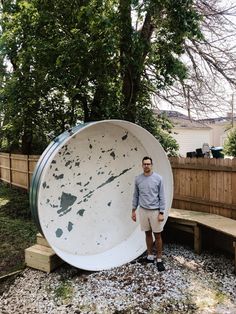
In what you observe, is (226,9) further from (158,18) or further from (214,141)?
(214,141)

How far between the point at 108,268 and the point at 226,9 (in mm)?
7350

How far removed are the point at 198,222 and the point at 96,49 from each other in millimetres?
3923

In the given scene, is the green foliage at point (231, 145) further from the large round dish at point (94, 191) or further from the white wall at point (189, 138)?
the white wall at point (189, 138)

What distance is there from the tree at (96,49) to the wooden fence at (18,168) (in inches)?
84.1

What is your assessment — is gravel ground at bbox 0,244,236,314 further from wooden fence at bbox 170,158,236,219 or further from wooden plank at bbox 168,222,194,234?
wooden fence at bbox 170,158,236,219

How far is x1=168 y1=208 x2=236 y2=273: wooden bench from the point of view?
4672 mm

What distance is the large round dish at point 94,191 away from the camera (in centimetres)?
438

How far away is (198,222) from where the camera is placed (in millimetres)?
4988

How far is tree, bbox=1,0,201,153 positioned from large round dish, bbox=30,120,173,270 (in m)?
2.24

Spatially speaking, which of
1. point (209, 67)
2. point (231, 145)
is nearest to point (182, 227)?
point (209, 67)

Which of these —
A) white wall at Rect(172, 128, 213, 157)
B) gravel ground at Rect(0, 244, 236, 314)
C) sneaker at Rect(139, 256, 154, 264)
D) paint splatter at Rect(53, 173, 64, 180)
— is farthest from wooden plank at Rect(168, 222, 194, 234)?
white wall at Rect(172, 128, 213, 157)

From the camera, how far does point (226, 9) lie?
835 cm

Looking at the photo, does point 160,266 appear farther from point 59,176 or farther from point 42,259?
point 59,176

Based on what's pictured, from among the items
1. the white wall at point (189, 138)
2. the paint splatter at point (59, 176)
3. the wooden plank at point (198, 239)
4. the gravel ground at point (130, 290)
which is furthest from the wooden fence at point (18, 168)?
the white wall at point (189, 138)
